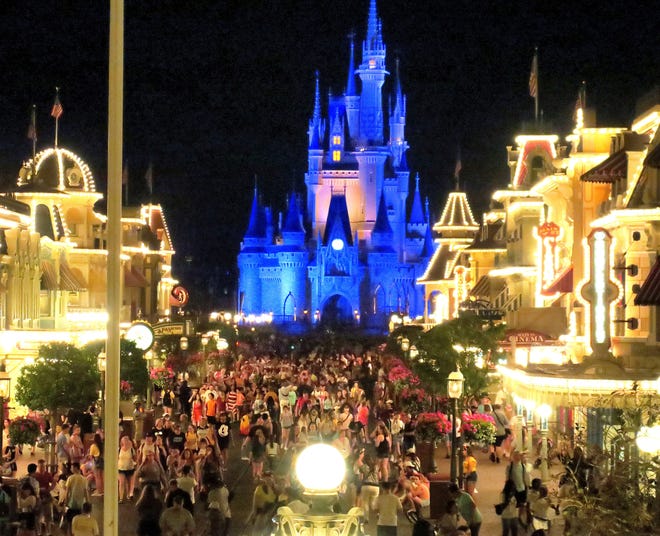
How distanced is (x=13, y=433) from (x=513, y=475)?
31.5 ft

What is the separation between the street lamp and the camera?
816 centimetres

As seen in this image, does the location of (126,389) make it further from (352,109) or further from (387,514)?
(352,109)

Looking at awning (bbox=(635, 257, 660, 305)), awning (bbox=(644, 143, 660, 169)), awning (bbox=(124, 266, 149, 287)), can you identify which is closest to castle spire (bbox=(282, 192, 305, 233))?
awning (bbox=(124, 266, 149, 287))

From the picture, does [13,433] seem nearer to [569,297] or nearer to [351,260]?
[569,297]

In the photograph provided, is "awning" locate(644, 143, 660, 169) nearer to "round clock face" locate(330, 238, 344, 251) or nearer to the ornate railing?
the ornate railing

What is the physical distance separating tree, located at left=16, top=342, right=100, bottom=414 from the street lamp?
2108cm

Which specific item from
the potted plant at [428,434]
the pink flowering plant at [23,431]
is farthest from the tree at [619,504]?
the pink flowering plant at [23,431]

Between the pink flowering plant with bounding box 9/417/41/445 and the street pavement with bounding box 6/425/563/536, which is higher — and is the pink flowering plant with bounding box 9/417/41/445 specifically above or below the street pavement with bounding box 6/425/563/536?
above

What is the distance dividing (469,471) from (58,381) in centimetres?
1018

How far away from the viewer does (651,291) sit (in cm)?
2125

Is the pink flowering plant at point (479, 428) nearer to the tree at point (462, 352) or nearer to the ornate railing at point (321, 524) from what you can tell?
the tree at point (462, 352)

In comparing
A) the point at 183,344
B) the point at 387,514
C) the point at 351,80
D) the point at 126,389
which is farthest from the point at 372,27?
the point at 387,514

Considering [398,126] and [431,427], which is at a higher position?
[398,126]

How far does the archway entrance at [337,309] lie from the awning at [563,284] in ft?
339
